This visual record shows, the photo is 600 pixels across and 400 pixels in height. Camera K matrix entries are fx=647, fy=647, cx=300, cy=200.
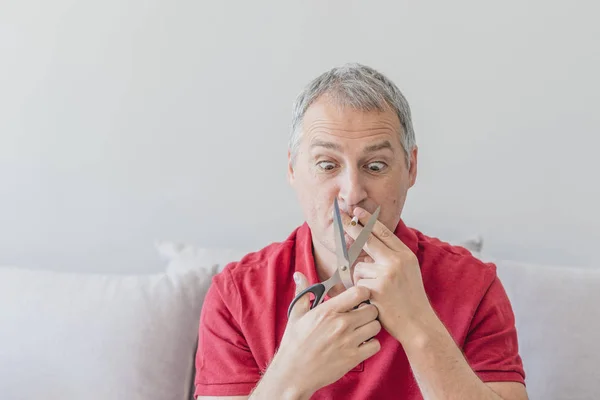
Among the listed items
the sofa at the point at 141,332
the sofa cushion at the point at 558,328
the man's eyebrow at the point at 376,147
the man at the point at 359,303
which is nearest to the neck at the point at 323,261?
the man at the point at 359,303

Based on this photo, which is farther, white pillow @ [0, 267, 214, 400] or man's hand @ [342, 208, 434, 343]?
white pillow @ [0, 267, 214, 400]

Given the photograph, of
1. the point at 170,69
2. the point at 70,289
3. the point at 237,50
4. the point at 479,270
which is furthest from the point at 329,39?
the point at 70,289

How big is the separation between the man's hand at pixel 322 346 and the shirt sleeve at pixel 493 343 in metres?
0.25

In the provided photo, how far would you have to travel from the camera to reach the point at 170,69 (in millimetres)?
1909

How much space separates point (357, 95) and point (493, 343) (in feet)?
1.82

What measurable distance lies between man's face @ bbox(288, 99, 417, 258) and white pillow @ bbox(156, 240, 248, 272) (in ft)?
1.71

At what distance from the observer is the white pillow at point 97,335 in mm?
1505

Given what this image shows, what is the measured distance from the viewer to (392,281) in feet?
3.80

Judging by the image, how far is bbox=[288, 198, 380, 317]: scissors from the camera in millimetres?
1134

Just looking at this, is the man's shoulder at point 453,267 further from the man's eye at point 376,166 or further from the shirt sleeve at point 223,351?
the shirt sleeve at point 223,351

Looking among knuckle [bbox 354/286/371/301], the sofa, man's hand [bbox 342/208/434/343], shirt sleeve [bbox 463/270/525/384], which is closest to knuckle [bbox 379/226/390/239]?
man's hand [bbox 342/208/434/343]

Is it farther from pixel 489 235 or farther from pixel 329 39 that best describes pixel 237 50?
pixel 489 235

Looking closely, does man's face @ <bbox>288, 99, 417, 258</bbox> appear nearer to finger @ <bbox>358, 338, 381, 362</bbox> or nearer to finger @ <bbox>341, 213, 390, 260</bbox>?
finger @ <bbox>341, 213, 390, 260</bbox>

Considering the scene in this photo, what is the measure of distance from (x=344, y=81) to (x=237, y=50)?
28.7 inches
